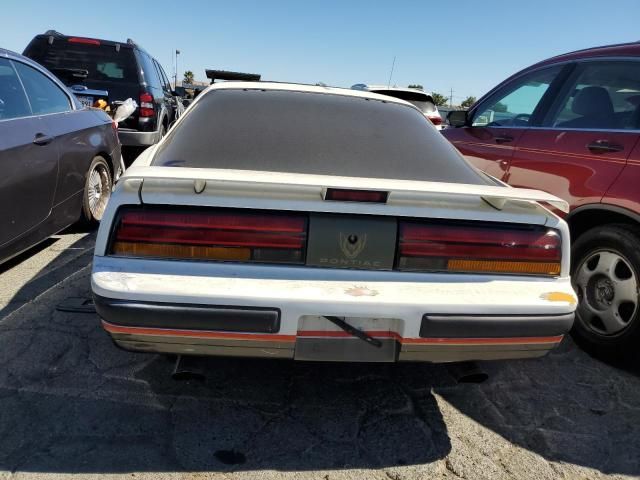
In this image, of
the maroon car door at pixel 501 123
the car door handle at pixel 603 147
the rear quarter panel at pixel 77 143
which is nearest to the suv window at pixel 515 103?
the maroon car door at pixel 501 123

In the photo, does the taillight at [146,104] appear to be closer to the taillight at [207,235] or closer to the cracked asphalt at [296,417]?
the cracked asphalt at [296,417]

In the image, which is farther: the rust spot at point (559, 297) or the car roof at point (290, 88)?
the car roof at point (290, 88)

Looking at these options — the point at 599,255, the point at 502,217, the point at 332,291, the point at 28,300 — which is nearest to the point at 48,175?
the point at 28,300

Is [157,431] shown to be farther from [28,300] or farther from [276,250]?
[28,300]

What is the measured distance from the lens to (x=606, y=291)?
2.95 metres

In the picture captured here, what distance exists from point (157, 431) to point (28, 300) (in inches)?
69.0

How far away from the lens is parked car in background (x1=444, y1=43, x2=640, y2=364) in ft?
9.16

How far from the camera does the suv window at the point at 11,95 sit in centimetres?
339

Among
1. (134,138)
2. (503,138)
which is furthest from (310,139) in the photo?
(134,138)

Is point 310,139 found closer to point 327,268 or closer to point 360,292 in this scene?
point 327,268

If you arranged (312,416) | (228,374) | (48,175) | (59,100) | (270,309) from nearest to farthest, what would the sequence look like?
1. (270,309)
2. (312,416)
3. (228,374)
4. (48,175)
5. (59,100)

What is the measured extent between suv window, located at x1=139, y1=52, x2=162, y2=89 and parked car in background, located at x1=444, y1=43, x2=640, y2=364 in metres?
5.57

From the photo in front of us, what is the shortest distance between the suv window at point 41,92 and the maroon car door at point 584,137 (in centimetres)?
353

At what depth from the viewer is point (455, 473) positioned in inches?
80.3
